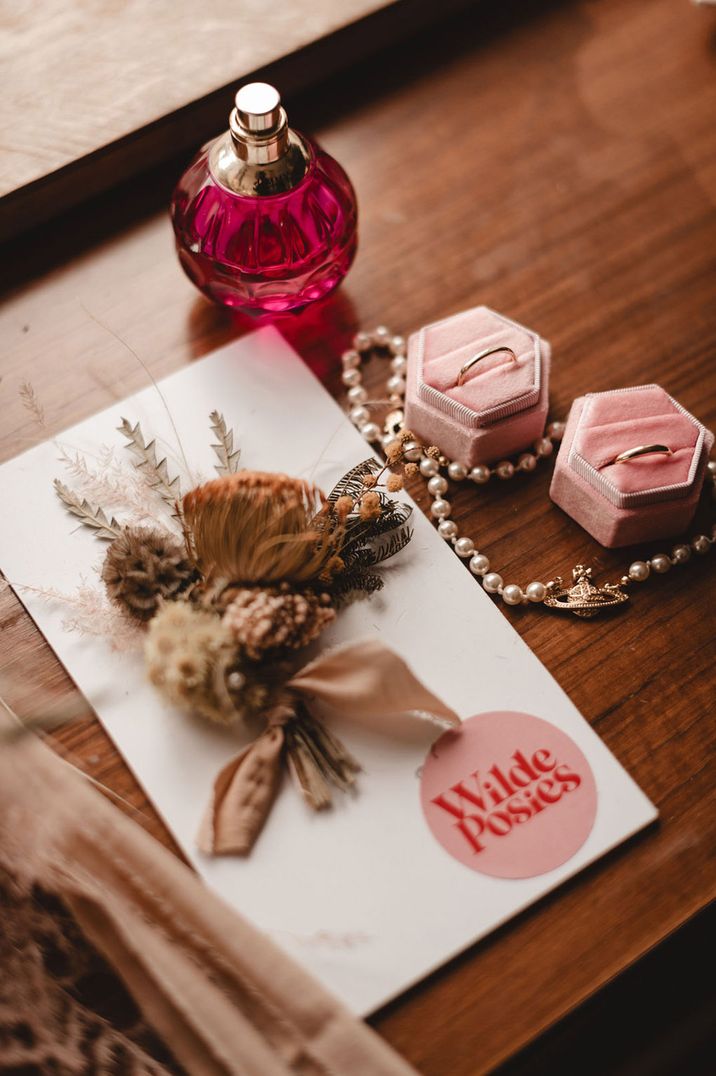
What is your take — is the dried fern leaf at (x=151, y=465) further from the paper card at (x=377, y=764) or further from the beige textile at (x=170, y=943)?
the beige textile at (x=170, y=943)

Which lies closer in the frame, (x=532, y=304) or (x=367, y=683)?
(x=367, y=683)

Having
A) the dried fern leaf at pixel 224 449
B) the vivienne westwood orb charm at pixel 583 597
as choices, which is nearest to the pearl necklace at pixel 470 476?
the vivienne westwood orb charm at pixel 583 597

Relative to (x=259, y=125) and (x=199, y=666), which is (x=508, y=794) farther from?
(x=259, y=125)

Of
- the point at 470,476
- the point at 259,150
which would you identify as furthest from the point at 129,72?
the point at 470,476

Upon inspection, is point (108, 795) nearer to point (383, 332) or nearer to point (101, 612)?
point (101, 612)

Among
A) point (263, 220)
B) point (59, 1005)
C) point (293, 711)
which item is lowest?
point (59, 1005)

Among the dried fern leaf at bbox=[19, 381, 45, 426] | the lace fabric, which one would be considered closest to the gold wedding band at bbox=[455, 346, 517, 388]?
the dried fern leaf at bbox=[19, 381, 45, 426]

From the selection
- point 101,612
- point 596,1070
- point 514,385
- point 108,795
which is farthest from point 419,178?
point 596,1070
